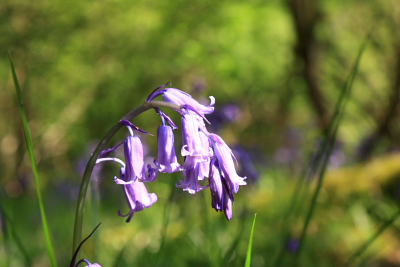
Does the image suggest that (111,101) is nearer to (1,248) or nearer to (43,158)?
(43,158)

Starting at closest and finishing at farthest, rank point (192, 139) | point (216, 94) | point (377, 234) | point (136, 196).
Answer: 1. point (192, 139)
2. point (136, 196)
3. point (377, 234)
4. point (216, 94)

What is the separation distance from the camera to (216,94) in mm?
10055

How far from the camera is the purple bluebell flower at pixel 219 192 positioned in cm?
111

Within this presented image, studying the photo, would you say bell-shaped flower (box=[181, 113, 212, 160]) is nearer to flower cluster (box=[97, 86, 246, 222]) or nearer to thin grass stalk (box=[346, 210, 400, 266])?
flower cluster (box=[97, 86, 246, 222])

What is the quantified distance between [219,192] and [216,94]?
9.03 m

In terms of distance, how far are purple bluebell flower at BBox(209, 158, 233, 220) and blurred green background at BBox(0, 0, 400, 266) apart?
2.14 m

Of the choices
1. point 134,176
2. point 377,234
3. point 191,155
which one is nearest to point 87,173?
point 134,176

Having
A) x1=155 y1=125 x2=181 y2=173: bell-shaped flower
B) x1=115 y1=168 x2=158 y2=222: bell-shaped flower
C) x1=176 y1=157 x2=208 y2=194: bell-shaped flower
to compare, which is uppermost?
x1=155 y1=125 x2=181 y2=173: bell-shaped flower

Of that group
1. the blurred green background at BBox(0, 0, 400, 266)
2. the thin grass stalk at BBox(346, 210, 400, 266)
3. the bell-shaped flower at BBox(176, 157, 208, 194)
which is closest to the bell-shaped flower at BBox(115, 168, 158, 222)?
the bell-shaped flower at BBox(176, 157, 208, 194)

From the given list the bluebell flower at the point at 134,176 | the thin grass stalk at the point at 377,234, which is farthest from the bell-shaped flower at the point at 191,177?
the thin grass stalk at the point at 377,234

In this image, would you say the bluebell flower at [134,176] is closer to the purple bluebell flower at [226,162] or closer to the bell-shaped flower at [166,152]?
the bell-shaped flower at [166,152]

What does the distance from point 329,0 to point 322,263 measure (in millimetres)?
7187

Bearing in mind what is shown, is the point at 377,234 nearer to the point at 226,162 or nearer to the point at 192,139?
the point at 226,162

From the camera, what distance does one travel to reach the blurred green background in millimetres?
4402
